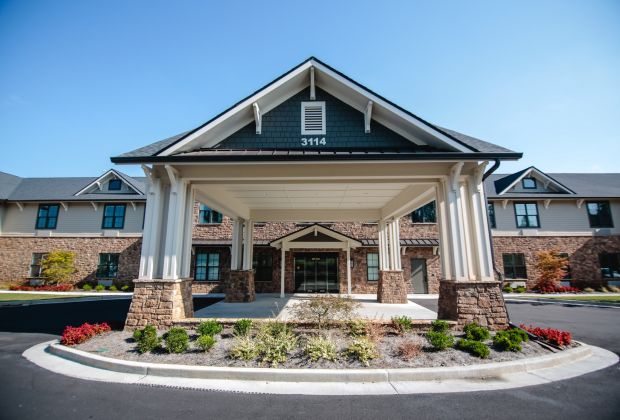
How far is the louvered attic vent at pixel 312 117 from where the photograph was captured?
9.23m

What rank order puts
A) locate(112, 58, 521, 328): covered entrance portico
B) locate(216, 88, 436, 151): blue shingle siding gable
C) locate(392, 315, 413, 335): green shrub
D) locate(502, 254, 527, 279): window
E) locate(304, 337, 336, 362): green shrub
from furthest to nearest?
locate(502, 254, 527, 279): window, locate(216, 88, 436, 151): blue shingle siding gable, locate(112, 58, 521, 328): covered entrance portico, locate(392, 315, 413, 335): green shrub, locate(304, 337, 336, 362): green shrub

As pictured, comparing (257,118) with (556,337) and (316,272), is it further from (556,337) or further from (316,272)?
(316,272)

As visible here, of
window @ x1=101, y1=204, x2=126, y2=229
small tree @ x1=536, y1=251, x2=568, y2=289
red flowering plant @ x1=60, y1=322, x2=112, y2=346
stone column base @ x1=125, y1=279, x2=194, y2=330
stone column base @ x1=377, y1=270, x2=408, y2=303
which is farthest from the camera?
window @ x1=101, y1=204, x2=126, y2=229

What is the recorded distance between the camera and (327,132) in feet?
30.1

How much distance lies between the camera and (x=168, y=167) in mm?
7855

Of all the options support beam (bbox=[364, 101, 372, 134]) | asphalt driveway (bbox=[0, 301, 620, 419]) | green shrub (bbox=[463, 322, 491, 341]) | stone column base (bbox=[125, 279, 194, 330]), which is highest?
support beam (bbox=[364, 101, 372, 134])

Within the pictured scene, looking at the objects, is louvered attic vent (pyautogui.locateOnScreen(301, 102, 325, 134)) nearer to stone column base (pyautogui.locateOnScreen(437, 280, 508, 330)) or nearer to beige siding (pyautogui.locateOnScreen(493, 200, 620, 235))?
stone column base (pyautogui.locateOnScreen(437, 280, 508, 330))

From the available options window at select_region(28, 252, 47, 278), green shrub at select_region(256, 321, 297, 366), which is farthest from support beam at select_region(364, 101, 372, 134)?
window at select_region(28, 252, 47, 278)

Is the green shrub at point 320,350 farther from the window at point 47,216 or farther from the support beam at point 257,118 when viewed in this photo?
the window at point 47,216

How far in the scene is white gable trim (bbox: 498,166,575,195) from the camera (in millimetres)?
20688

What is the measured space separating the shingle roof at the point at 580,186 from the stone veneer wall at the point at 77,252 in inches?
976

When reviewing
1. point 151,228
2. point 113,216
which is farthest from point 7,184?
point 151,228

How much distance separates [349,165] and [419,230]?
13813 mm

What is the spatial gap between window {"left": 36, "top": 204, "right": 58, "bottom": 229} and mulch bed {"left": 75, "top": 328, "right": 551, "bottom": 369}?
20.9 metres
